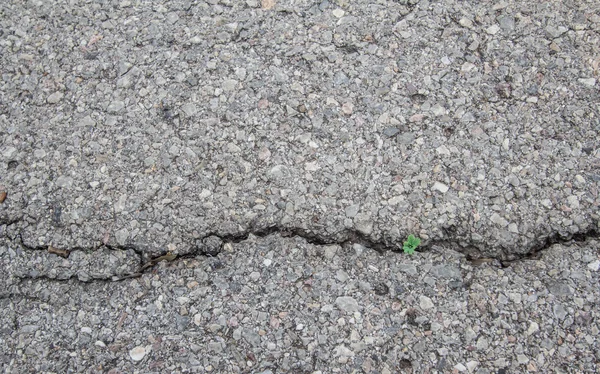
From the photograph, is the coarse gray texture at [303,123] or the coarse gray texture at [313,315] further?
the coarse gray texture at [303,123]

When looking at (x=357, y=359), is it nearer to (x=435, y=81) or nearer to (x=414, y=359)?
(x=414, y=359)

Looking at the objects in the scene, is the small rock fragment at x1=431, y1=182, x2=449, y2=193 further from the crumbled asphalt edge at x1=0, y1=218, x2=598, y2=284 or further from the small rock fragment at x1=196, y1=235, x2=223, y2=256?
the small rock fragment at x1=196, y1=235, x2=223, y2=256

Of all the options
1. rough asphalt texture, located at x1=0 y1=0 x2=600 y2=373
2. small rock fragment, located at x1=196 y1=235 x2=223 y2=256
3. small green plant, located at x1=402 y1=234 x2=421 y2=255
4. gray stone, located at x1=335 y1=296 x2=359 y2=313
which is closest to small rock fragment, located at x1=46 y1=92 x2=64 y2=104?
rough asphalt texture, located at x1=0 y1=0 x2=600 y2=373

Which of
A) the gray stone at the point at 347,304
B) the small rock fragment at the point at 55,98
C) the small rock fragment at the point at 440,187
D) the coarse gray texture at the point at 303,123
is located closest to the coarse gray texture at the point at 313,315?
the gray stone at the point at 347,304

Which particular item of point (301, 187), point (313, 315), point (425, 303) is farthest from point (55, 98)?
point (425, 303)

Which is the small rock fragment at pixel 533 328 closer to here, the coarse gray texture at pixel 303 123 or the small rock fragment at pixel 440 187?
the coarse gray texture at pixel 303 123
